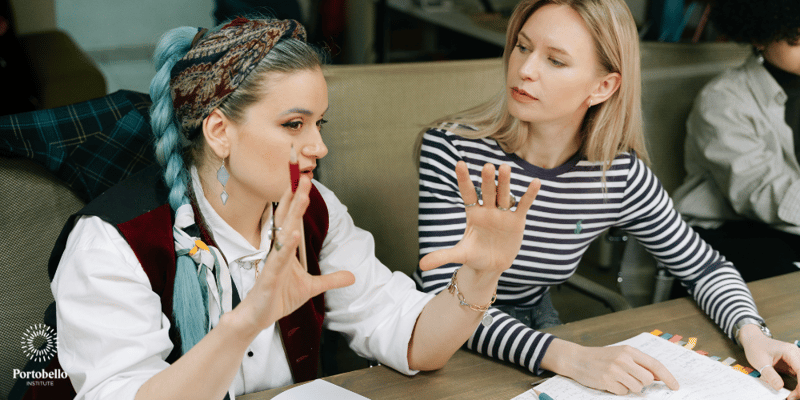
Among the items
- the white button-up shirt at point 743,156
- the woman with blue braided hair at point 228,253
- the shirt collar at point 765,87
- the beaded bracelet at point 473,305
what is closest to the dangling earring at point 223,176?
the woman with blue braided hair at point 228,253

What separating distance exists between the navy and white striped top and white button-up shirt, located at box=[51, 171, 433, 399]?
24 centimetres

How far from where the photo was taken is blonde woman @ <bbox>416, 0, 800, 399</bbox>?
1.31m

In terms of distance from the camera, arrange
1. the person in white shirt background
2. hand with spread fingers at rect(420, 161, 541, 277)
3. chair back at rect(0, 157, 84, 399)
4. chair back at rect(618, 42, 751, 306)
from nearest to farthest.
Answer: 1. hand with spread fingers at rect(420, 161, 541, 277)
2. chair back at rect(0, 157, 84, 399)
3. the person in white shirt background
4. chair back at rect(618, 42, 751, 306)

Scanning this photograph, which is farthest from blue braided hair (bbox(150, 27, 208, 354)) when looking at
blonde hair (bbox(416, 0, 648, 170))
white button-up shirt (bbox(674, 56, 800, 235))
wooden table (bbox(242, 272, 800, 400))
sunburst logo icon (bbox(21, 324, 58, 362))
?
white button-up shirt (bbox(674, 56, 800, 235))

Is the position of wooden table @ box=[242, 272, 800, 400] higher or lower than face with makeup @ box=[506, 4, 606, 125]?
lower

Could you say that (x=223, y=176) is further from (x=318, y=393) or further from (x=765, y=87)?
(x=765, y=87)

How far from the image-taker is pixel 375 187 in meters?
1.73

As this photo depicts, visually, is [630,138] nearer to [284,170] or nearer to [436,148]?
[436,148]

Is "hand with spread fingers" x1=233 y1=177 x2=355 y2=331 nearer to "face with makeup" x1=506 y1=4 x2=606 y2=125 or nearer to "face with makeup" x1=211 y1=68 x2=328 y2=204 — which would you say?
"face with makeup" x1=211 y1=68 x2=328 y2=204

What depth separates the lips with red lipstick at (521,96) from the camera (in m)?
1.32

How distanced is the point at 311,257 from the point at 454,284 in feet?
0.97

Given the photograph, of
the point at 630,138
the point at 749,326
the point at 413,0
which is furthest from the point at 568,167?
the point at 413,0

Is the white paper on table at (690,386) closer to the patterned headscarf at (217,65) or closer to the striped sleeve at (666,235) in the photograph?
the striped sleeve at (666,235)

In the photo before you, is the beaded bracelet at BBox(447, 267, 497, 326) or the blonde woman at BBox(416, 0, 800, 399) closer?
the beaded bracelet at BBox(447, 267, 497, 326)
